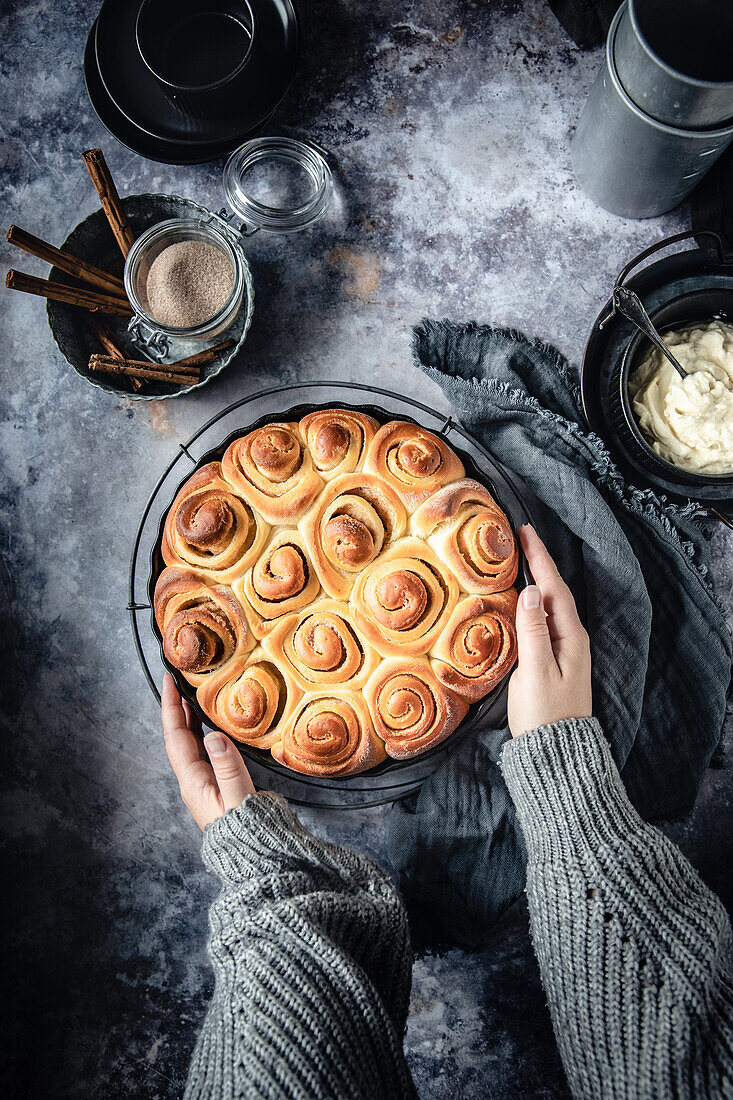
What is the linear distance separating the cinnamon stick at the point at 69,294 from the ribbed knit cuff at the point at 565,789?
160 centimetres

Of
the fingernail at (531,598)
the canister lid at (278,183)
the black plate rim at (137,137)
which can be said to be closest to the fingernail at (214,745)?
the fingernail at (531,598)

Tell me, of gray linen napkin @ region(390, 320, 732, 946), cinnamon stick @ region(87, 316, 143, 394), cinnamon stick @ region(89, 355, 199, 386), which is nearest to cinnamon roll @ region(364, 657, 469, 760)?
gray linen napkin @ region(390, 320, 732, 946)

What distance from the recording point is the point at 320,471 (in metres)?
1.87

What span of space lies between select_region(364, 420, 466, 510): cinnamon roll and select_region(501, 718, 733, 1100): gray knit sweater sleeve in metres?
0.66

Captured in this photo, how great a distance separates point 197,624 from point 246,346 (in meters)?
0.94

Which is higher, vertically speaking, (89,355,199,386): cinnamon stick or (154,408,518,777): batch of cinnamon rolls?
(89,355,199,386): cinnamon stick

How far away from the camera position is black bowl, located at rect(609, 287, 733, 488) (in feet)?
6.26

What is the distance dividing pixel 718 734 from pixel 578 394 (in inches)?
41.2

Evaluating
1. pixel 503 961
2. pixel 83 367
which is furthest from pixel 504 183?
pixel 503 961

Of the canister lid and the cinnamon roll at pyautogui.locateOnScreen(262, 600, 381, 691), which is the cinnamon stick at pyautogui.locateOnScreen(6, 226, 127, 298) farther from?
the cinnamon roll at pyautogui.locateOnScreen(262, 600, 381, 691)

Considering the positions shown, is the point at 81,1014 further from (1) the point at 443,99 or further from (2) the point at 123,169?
(1) the point at 443,99

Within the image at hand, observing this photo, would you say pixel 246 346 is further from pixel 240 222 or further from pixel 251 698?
pixel 251 698

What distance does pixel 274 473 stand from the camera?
1814 millimetres

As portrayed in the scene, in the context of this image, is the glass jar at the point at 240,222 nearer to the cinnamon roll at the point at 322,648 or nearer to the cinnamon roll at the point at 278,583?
the cinnamon roll at the point at 278,583
